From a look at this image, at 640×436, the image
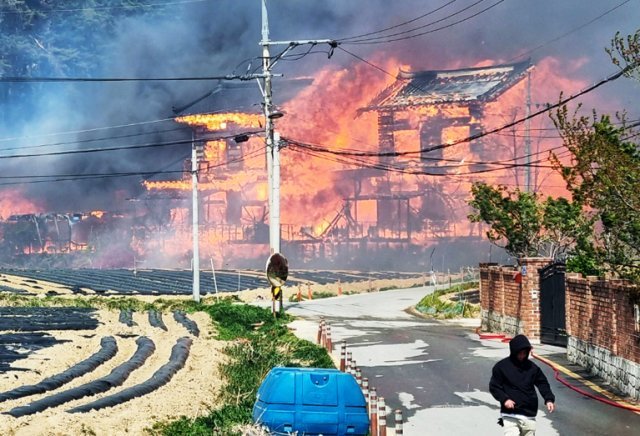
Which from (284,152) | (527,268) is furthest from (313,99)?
(527,268)

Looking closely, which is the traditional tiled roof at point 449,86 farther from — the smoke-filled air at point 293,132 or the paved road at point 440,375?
the paved road at point 440,375

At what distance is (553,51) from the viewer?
8706 centimetres

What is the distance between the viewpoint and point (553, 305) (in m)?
29.1

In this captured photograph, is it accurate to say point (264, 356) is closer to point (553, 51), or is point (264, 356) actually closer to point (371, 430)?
point (371, 430)

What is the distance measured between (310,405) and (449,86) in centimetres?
7344

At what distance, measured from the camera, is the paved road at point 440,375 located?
1708cm

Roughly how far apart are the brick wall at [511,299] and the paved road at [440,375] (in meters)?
1.00

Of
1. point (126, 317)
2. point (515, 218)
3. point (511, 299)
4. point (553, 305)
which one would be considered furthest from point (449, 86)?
point (553, 305)

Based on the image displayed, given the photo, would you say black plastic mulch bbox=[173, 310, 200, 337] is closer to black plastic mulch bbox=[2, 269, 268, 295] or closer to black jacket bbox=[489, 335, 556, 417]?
black plastic mulch bbox=[2, 269, 268, 295]

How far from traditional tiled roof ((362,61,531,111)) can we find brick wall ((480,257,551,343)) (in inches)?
1831

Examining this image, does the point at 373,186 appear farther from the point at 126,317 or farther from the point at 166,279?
the point at 126,317

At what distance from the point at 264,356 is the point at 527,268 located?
969cm

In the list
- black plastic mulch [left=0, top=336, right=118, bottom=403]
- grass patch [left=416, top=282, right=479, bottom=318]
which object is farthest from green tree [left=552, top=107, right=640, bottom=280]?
grass patch [left=416, top=282, right=479, bottom=318]

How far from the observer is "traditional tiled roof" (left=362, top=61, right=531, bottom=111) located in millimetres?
81812
